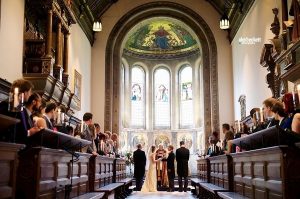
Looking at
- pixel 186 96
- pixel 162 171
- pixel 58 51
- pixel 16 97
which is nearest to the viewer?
pixel 16 97

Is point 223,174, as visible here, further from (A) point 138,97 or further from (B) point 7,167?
(A) point 138,97

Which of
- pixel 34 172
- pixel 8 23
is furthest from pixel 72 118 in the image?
pixel 34 172

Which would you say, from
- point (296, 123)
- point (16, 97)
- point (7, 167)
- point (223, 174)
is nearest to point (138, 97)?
point (223, 174)

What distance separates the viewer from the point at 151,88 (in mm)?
24922

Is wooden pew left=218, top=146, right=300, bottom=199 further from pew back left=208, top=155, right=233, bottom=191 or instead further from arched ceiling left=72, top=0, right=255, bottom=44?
arched ceiling left=72, top=0, right=255, bottom=44

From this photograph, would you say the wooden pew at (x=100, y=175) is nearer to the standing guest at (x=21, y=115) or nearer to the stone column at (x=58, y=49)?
the standing guest at (x=21, y=115)

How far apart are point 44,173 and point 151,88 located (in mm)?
20631

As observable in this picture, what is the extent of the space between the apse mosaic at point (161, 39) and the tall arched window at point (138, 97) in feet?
4.76

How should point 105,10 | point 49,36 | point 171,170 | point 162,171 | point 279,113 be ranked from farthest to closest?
1. point 105,10
2. point 162,171
3. point 171,170
4. point 49,36
5. point 279,113

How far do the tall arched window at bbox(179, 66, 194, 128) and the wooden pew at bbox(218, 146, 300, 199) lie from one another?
59.4 feet

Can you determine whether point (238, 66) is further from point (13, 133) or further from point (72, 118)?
point (13, 133)

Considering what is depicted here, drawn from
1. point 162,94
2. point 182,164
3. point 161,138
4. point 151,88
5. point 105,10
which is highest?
point 105,10

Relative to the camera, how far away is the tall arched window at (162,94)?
24.8m

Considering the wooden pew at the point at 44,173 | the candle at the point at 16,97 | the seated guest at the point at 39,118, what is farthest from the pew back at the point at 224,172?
the candle at the point at 16,97
